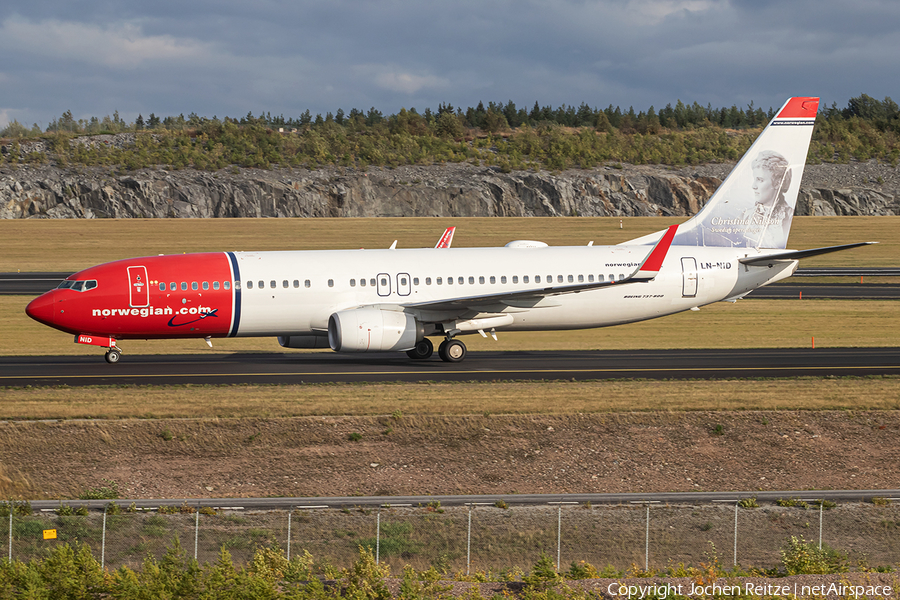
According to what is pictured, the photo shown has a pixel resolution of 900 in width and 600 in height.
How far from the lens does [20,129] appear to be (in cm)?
14100

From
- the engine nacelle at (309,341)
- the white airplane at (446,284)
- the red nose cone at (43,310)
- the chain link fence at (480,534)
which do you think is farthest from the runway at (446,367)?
the chain link fence at (480,534)

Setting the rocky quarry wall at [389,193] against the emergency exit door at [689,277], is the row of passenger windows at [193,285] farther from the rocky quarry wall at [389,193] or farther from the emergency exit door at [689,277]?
the rocky quarry wall at [389,193]

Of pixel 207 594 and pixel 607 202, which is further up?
pixel 607 202

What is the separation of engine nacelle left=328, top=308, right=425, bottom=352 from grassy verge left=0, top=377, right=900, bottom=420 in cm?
283

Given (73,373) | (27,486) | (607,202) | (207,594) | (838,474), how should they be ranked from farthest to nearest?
(607,202), (73,373), (838,474), (27,486), (207,594)

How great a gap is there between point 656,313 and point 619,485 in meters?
14.9

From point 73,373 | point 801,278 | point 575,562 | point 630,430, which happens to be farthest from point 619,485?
point 801,278

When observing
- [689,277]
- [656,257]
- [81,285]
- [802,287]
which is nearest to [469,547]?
[656,257]

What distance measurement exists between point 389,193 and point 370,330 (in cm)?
8397

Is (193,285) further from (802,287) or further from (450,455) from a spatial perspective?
(802,287)

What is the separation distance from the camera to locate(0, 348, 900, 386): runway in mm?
31766

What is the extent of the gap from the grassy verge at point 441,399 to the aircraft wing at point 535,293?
Result: 4.15 meters

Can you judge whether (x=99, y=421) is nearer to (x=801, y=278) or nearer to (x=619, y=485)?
(x=619, y=485)

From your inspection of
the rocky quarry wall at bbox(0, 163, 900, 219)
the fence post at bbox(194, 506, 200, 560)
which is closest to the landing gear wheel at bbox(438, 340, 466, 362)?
the fence post at bbox(194, 506, 200, 560)
